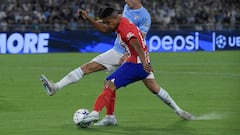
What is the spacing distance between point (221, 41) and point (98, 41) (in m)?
7.28

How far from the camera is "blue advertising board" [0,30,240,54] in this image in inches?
1241

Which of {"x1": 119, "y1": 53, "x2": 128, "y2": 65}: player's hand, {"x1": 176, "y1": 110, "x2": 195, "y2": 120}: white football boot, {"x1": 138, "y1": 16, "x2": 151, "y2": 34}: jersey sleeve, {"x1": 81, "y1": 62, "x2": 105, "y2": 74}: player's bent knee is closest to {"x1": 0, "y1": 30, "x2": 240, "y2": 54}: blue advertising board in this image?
{"x1": 138, "y1": 16, "x2": 151, "y2": 34}: jersey sleeve

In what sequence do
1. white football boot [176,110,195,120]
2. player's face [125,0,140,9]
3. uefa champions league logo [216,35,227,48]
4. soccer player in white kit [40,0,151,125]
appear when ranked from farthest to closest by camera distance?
uefa champions league logo [216,35,227,48] → player's face [125,0,140,9] → white football boot [176,110,195,120] → soccer player in white kit [40,0,151,125]

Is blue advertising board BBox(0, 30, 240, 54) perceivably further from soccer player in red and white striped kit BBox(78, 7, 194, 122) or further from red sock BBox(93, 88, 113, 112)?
Result: red sock BBox(93, 88, 113, 112)

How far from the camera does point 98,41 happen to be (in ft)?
110

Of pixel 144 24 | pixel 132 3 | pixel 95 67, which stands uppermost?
pixel 132 3

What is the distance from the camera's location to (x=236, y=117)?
1145 cm

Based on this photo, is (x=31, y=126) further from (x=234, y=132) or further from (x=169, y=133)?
(x=234, y=132)

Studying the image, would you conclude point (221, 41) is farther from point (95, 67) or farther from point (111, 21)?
Answer: point (111, 21)

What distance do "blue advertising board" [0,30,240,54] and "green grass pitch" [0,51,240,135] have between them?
6967 mm

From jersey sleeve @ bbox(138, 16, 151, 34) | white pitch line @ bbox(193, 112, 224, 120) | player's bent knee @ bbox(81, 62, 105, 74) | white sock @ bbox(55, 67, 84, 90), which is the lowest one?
white pitch line @ bbox(193, 112, 224, 120)

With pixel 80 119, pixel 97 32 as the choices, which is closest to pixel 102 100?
pixel 80 119

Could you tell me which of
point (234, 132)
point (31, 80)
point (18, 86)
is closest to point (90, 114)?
point (234, 132)

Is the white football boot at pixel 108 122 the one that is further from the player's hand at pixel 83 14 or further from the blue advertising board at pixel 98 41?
the blue advertising board at pixel 98 41
